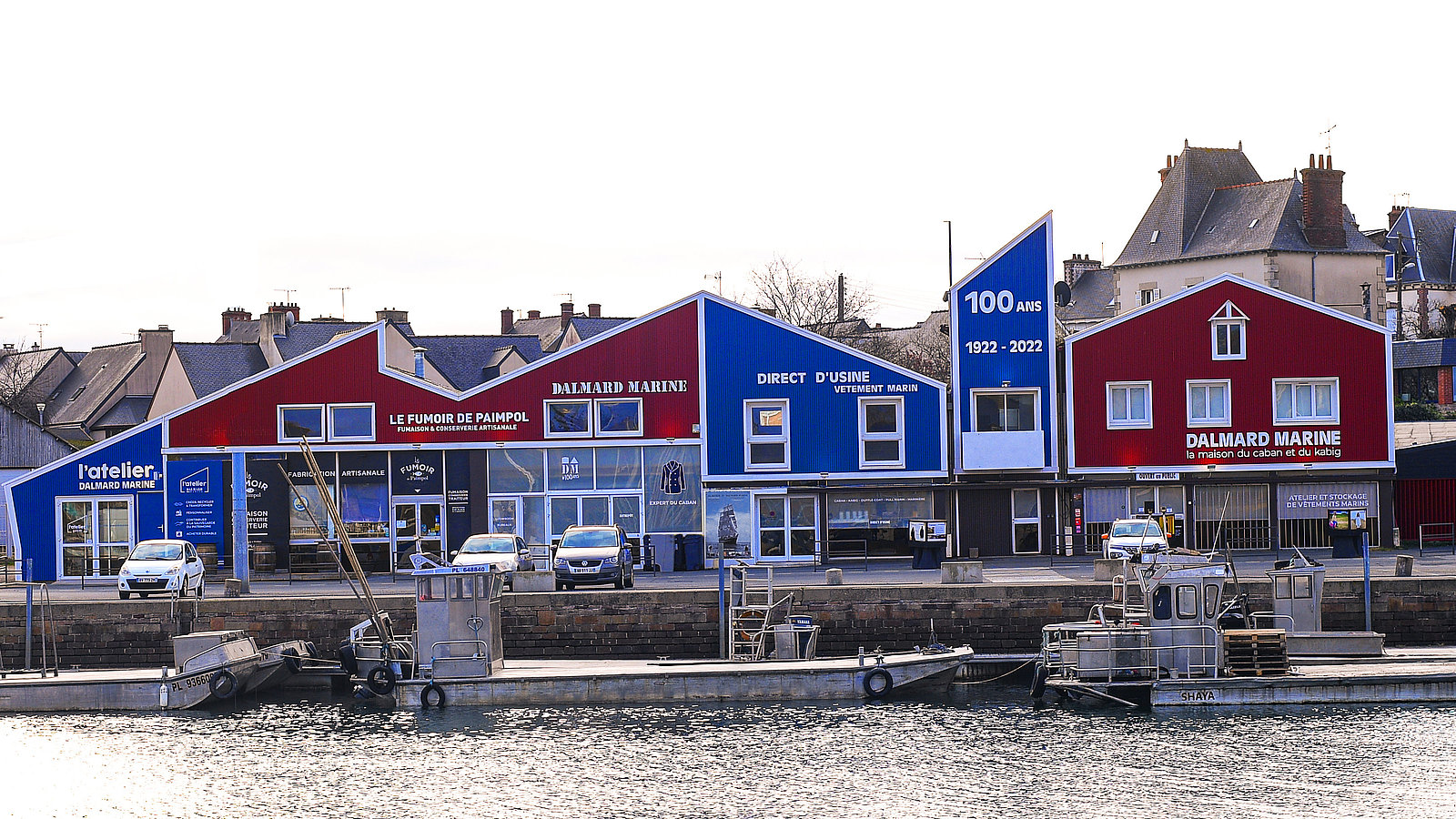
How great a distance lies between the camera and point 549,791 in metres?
28.5

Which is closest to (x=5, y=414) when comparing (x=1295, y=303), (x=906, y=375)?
(x=906, y=375)

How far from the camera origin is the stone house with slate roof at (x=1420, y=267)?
101m

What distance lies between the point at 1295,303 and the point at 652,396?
2001 cm

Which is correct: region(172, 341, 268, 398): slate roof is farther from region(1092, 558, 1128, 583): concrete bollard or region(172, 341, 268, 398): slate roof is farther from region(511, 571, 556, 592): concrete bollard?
region(1092, 558, 1128, 583): concrete bollard

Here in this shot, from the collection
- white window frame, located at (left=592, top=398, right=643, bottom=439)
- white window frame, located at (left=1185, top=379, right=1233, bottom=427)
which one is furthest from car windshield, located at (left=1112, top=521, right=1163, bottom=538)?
white window frame, located at (left=592, top=398, right=643, bottom=439)

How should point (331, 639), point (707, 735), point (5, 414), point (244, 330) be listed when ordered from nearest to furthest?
point (707, 735) → point (331, 639) → point (5, 414) → point (244, 330)

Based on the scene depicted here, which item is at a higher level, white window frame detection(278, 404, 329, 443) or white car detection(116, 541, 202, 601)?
white window frame detection(278, 404, 329, 443)

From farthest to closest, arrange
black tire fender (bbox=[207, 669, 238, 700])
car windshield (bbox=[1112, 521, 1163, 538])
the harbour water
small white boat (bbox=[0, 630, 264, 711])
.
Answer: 1. car windshield (bbox=[1112, 521, 1163, 538])
2. black tire fender (bbox=[207, 669, 238, 700])
3. small white boat (bbox=[0, 630, 264, 711])
4. the harbour water

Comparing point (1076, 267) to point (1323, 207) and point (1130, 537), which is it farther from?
point (1130, 537)

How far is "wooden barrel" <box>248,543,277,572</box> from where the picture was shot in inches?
1916

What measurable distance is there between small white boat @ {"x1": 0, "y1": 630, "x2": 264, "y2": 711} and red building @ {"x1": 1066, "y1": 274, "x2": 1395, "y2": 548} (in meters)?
25.9

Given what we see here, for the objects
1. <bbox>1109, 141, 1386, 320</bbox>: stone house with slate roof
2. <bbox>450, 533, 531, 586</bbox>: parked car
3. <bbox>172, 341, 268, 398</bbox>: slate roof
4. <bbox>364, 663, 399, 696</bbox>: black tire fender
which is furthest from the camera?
<bbox>1109, 141, 1386, 320</bbox>: stone house with slate roof

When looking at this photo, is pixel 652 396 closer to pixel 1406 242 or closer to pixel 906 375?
pixel 906 375

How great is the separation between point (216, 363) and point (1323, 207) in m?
55.3
